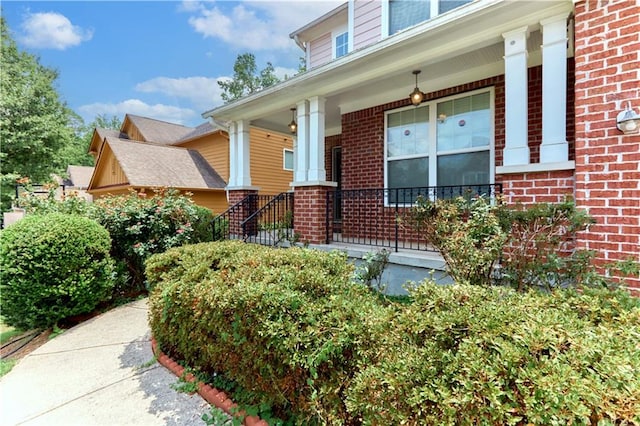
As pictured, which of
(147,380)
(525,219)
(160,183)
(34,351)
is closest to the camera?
(525,219)

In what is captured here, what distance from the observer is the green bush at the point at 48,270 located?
4.27 metres

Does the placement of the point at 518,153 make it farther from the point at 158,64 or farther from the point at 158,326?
the point at 158,64

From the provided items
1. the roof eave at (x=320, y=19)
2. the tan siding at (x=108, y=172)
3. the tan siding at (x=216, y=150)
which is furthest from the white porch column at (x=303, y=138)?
the tan siding at (x=108, y=172)

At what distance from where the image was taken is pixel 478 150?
213 inches

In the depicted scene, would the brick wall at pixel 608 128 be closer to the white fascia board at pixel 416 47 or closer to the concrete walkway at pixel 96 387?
the white fascia board at pixel 416 47

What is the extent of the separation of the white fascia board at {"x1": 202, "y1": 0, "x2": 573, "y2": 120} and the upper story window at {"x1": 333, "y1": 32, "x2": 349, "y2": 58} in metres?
3.01

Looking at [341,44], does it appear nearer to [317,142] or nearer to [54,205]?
[317,142]

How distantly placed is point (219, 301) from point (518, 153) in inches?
142

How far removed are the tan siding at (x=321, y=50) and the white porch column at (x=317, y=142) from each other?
3.47m

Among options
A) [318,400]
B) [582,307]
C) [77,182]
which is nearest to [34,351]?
[318,400]

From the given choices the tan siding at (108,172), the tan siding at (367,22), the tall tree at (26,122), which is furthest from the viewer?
the tall tree at (26,122)

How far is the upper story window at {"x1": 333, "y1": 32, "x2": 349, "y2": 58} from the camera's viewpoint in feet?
26.9

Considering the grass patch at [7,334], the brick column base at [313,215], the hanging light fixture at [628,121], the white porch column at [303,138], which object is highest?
the white porch column at [303,138]

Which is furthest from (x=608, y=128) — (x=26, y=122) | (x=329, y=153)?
(x=26, y=122)
